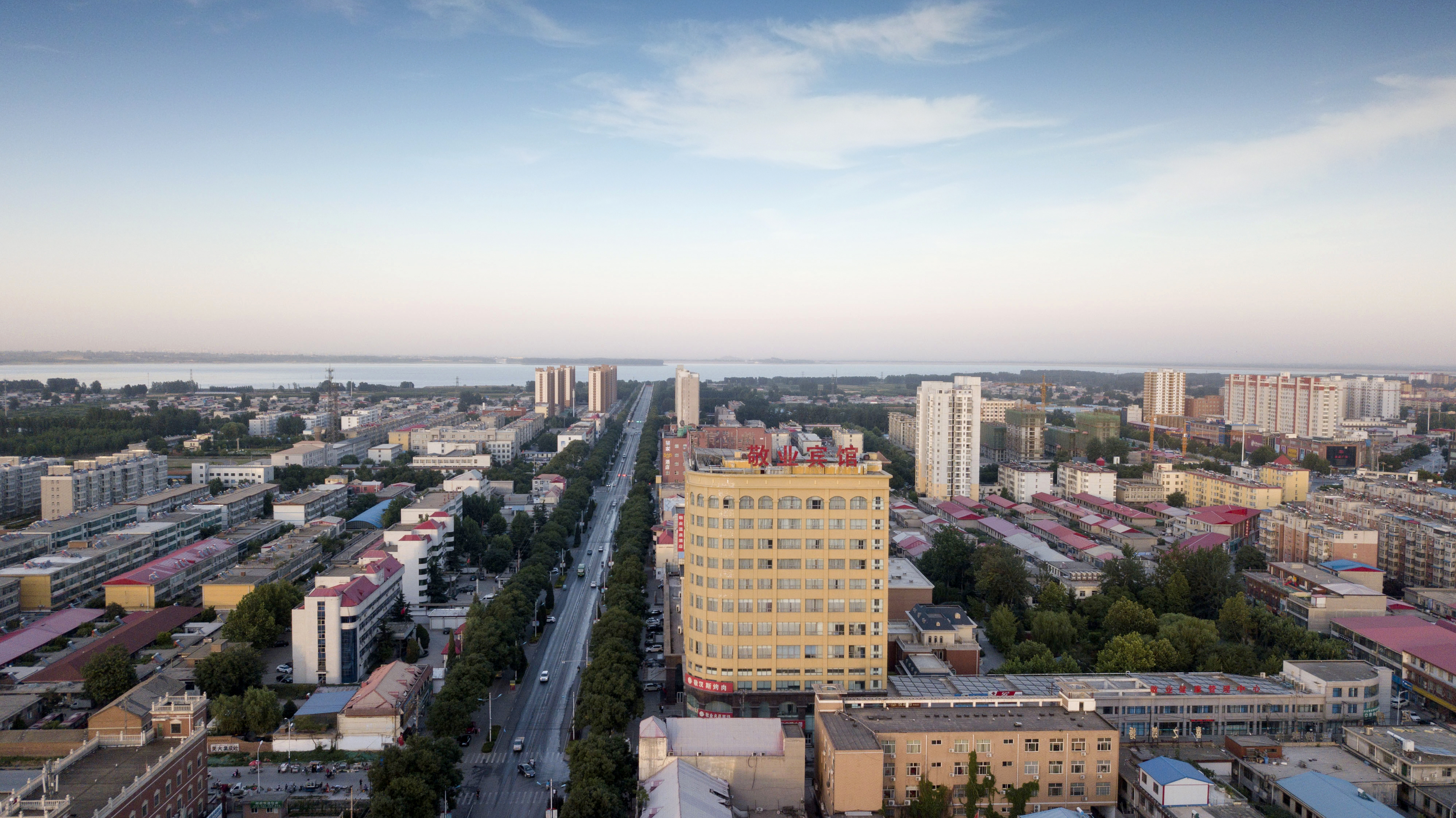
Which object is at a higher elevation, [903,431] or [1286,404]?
[1286,404]

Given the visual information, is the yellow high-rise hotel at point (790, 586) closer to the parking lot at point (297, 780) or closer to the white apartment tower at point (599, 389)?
the parking lot at point (297, 780)

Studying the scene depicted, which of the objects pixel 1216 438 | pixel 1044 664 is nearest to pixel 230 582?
pixel 1044 664

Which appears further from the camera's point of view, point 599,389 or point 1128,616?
point 599,389

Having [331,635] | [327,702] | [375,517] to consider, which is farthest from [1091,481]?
[327,702]

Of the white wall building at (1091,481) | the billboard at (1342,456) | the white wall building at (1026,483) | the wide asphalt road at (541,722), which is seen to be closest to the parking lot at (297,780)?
the wide asphalt road at (541,722)

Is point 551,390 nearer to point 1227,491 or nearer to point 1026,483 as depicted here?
point 1026,483

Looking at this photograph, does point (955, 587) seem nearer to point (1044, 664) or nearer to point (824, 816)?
point (1044, 664)
